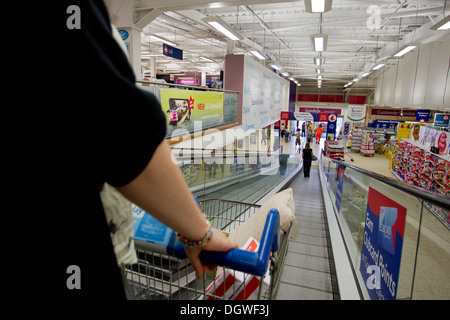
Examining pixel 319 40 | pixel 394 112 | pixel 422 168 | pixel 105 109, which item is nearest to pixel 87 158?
pixel 105 109

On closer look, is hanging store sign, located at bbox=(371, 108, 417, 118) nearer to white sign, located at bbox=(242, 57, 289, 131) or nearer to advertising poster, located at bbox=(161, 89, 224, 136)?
white sign, located at bbox=(242, 57, 289, 131)

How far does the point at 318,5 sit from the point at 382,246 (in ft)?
15.9

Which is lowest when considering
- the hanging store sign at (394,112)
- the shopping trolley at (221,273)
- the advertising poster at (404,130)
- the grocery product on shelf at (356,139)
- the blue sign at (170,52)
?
the grocery product on shelf at (356,139)

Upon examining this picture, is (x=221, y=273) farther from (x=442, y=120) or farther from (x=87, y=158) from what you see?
(x=442, y=120)

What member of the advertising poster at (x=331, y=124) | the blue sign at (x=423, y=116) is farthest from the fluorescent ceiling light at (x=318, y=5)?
the blue sign at (x=423, y=116)

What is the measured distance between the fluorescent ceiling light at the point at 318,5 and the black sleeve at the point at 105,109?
581cm

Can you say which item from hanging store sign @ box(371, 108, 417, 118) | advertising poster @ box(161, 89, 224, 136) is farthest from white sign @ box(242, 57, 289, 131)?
hanging store sign @ box(371, 108, 417, 118)

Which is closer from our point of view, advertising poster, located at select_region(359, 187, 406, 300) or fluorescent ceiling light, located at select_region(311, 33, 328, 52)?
advertising poster, located at select_region(359, 187, 406, 300)

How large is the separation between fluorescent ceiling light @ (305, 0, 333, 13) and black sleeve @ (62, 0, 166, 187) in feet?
19.1

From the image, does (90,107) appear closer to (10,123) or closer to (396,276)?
(10,123)

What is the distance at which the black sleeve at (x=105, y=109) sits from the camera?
44 centimetres

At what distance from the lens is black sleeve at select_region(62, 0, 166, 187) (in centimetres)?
44

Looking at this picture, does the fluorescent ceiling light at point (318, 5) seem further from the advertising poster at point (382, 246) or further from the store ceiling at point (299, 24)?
the advertising poster at point (382, 246)

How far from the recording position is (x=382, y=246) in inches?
90.7
